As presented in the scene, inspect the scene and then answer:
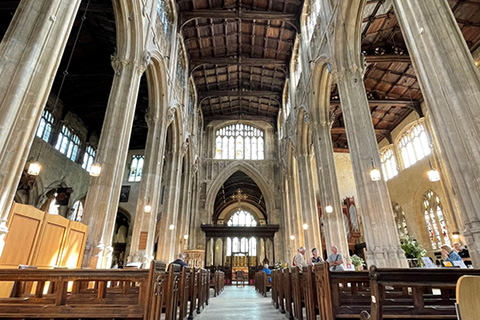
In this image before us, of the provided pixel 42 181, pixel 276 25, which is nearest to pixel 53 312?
pixel 42 181

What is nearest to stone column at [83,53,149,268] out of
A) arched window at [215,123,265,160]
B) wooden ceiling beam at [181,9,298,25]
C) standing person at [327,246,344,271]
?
standing person at [327,246,344,271]

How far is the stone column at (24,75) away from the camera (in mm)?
3990

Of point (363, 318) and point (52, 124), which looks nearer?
point (363, 318)

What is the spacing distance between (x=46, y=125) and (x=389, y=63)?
2024 centimetres

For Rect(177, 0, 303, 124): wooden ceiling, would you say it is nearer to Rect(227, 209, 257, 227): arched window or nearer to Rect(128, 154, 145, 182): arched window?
Rect(128, 154, 145, 182): arched window

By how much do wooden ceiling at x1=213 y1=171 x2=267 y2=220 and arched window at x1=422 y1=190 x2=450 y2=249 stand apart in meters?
15.9

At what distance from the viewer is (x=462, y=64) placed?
14.5 feet

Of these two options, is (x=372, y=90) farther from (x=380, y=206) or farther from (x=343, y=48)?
(x=380, y=206)

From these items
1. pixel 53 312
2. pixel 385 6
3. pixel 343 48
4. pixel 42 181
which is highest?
pixel 385 6

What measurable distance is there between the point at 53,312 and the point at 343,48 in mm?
10097

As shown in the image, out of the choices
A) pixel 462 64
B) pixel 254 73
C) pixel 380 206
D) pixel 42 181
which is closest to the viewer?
pixel 462 64

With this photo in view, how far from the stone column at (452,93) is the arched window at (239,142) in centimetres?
1966

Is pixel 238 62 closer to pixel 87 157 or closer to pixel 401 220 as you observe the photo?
pixel 87 157

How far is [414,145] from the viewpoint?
17547mm
